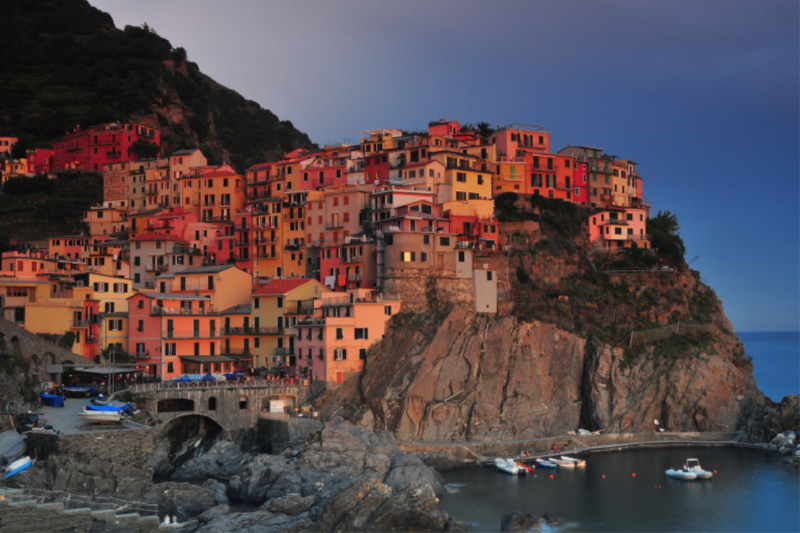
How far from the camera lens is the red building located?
336 ft

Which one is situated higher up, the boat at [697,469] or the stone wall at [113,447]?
the stone wall at [113,447]

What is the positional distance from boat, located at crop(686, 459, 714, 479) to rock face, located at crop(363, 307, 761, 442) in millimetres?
7482

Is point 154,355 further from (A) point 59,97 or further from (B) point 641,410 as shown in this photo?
(A) point 59,97

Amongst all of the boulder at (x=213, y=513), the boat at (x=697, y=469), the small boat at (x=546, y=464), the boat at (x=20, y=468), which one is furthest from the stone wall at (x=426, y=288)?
the boat at (x=20, y=468)

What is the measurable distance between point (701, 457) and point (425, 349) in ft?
70.0

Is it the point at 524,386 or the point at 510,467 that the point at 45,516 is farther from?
the point at 524,386

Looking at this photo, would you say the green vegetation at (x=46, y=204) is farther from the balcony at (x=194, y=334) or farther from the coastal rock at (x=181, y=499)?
the coastal rock at (x=181, y=499)

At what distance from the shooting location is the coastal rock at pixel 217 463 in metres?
53.2

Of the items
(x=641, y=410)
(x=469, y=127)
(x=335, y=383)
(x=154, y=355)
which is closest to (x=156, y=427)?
(x=154, y=355)

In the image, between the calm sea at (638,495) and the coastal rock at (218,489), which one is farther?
the coastal rock at (218,489)

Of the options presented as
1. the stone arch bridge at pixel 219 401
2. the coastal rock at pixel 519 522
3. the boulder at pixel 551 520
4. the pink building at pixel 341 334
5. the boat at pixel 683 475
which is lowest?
the boulder at pixel 551 520

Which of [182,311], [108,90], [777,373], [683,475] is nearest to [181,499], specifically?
[182,311]

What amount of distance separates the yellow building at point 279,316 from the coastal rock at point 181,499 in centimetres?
2068

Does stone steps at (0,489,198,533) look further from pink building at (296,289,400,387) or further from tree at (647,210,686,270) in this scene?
tree at (647,210,686,270)
